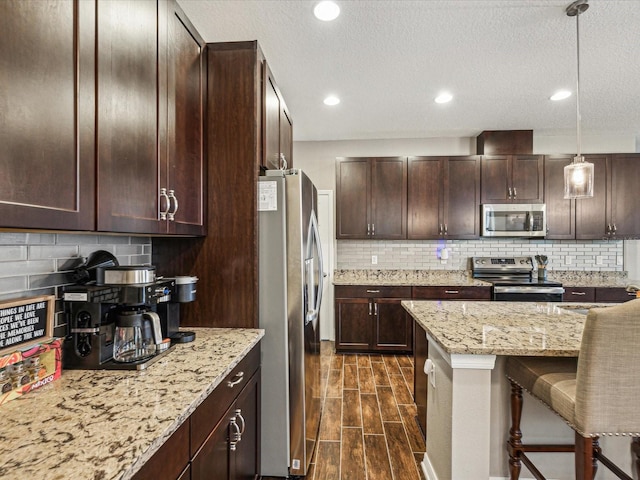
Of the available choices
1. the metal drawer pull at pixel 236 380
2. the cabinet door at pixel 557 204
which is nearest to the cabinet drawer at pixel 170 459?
the metal drawer pull at pixel 236 380

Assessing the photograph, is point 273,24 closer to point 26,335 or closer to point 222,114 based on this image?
point 222,114

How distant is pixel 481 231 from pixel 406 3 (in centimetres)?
287

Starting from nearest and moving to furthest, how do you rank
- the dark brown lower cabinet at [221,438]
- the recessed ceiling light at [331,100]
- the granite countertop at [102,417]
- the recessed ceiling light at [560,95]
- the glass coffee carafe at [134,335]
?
the granite countertop at [102,417] < the dark brown lower cabinet at [221,438] < the glass coffee carafe at [134,335] < the recessed ceiling light at [560,95] < the recessed ceiling light at [331,100]

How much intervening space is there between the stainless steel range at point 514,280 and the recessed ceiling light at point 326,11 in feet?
10.3

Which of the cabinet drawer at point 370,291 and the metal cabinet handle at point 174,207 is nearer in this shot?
the metal cabinet handle at point 174,207

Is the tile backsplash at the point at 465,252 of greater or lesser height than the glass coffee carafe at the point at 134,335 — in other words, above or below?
above

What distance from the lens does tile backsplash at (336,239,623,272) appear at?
428cm

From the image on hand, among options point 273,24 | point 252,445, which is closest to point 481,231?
point 273,24

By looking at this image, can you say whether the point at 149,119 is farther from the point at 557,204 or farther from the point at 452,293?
the point at 557,204

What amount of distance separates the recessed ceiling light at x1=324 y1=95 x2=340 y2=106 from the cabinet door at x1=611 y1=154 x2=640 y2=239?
11.1 ft

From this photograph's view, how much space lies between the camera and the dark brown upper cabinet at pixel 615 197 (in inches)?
156

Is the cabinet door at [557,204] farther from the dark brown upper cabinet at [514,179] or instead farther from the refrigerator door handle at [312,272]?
the refrigerator door handle at [312,272]

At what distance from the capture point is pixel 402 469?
78.3 inches

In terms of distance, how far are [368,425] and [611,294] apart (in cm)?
322
